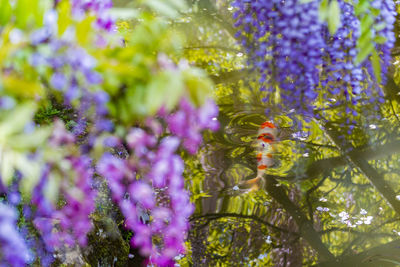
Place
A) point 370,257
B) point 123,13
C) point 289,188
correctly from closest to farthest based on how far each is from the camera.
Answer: point 123,13
point 370,257
point 289,188

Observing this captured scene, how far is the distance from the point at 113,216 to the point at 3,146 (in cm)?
68

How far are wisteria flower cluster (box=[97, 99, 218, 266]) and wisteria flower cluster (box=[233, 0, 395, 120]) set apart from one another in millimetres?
331

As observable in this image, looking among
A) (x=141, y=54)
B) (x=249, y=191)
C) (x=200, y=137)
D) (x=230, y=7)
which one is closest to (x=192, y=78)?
(x=141, y=54)

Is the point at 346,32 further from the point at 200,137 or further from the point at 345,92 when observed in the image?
the point at 200,137

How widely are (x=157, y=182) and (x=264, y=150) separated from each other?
15.4 inches

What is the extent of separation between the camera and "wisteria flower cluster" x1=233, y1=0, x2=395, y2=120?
141 cm

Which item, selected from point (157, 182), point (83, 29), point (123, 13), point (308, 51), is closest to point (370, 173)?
point (308, 51)

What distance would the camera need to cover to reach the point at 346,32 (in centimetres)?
144

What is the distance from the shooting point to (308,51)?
147 centimetres

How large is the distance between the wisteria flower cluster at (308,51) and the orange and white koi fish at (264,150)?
135mm

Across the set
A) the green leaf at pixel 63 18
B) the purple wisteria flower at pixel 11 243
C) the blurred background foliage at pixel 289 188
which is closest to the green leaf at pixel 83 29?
the green leaf at pixel 63 18

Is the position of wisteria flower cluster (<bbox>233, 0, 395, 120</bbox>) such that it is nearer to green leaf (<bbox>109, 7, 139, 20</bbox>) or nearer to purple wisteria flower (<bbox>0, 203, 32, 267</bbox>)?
green leaf (<bbox>109, 7, 139, 20</bbox>)

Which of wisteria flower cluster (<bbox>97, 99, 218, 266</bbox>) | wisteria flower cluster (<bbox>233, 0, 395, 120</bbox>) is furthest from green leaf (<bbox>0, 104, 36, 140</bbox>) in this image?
wisteria flower cluster (<bbox>233, 0, 395, 120</bbox>)

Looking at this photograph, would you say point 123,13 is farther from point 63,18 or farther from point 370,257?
point 370,257
